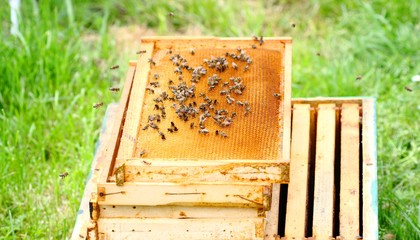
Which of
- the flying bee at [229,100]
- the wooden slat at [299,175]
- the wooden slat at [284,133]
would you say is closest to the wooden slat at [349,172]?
the wooden slat at [299,175]

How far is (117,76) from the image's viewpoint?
668 cm

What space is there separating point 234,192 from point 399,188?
202 cm

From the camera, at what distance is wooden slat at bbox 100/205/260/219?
3799 millimetres

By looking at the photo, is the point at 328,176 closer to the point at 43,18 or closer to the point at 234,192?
the point at 234,192

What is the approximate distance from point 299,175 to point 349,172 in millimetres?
298

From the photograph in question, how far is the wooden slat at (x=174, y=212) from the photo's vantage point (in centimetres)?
380

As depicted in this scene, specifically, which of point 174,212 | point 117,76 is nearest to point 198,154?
point 174,212

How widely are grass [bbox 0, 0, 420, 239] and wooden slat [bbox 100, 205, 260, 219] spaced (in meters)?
1.16

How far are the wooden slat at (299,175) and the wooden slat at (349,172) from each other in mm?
210

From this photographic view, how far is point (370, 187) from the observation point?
4289mm

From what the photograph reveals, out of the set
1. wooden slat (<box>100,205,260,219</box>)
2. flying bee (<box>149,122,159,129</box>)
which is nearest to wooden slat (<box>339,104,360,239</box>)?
wooden slat (<box>100,205,260,219</box>)

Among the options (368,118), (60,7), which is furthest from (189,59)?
(60,7)

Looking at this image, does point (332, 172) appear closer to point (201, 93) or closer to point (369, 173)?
point (369, 173)

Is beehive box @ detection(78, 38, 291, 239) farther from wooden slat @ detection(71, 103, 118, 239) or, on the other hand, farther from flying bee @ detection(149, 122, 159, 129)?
wooden slat @ detection(71, 103, 118, 239)
